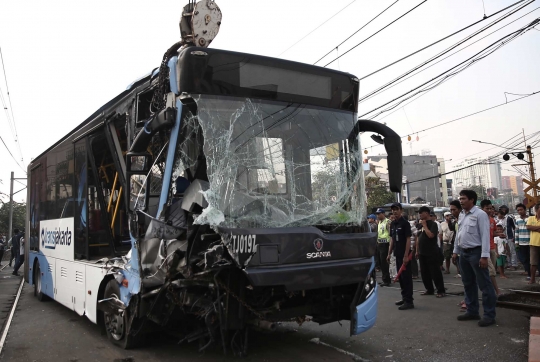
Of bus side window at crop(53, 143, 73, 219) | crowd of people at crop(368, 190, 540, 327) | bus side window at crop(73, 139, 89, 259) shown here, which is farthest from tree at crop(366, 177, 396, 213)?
bus side window at crop(73, 139, 89, 259)

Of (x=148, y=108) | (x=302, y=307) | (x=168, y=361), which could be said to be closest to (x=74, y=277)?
(x=168, y=361)

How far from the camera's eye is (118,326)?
5.72 m

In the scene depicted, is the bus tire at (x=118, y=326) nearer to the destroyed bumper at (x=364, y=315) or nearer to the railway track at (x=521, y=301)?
the destroyed bumper at (x=364, y=315)

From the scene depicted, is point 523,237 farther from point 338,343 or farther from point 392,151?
point 392,151

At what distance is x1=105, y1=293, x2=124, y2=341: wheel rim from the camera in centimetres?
563

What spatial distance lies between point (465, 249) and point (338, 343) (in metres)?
2.46

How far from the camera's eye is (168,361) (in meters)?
5.19

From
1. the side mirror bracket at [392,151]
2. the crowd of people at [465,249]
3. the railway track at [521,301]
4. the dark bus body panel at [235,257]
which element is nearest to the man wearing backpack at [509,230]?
the crowd of people at [465,249]

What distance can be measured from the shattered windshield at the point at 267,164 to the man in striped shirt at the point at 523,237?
7740 mm

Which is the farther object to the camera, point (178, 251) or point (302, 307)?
point (302, 307)

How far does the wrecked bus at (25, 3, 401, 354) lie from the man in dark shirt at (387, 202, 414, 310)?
9.47 feet

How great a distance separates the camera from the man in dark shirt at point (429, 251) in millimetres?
8461

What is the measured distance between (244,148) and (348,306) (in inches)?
82.6

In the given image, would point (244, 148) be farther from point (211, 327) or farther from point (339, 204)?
point (211, 327)
